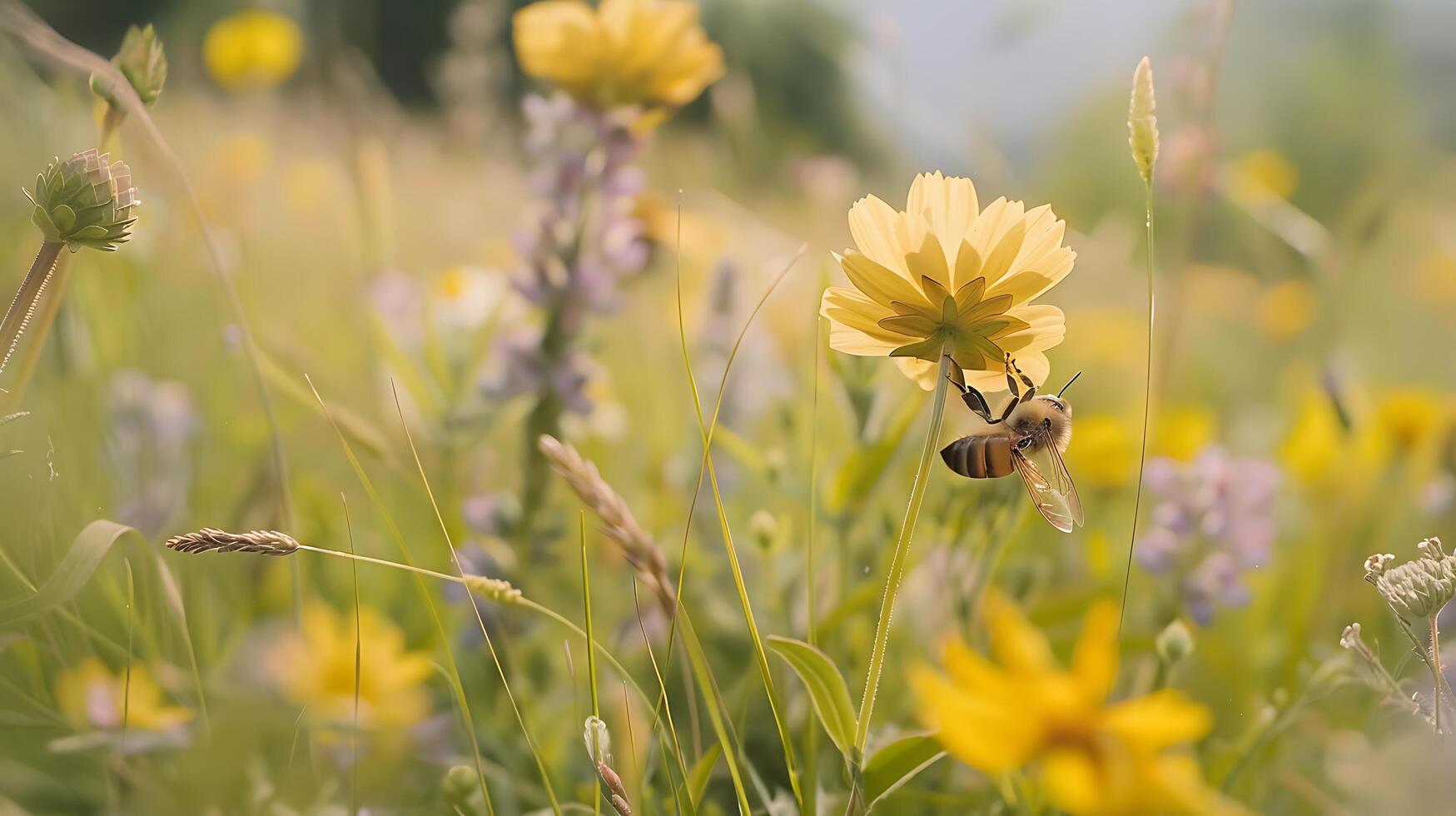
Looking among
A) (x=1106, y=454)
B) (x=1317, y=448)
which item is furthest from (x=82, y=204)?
(x=1317, y=448)

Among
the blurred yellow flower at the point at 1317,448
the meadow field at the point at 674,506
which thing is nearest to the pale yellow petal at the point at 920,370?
the meadow field at the point at 674,506

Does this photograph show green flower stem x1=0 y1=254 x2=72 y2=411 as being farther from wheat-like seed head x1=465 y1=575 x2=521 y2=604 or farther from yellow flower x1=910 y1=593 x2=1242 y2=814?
yellow flower x1=910 y1=593 x2=1242 y2=814

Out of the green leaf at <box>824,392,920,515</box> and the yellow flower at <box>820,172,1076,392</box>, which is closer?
the yellow flower at <box>820,172,1076,392</box>

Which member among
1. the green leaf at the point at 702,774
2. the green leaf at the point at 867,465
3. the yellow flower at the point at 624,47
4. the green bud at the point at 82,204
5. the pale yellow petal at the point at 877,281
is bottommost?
the green leaf at the point at 702,774

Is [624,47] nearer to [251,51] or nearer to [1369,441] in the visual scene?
[1369,441]

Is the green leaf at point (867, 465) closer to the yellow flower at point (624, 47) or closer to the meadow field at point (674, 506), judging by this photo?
the meadow field at point (674, 506)

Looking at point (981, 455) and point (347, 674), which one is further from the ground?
point (981, 455)

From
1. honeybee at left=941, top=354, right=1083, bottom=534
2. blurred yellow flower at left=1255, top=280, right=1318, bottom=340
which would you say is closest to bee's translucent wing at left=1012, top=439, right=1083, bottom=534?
honeybee at left=941, top=354, right=1083, bottom=534
